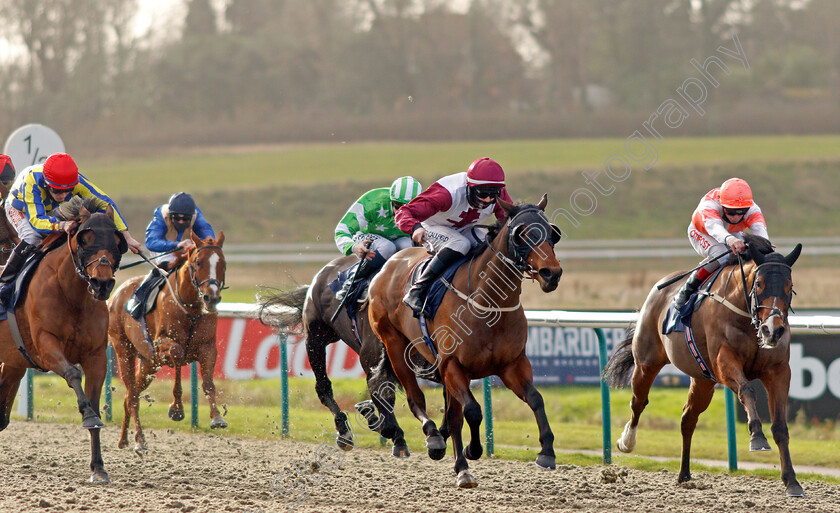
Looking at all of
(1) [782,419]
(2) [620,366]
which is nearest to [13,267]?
(2) [620,366]

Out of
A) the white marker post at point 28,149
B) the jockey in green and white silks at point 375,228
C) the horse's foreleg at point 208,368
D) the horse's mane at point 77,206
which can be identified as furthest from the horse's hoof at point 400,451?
the white marker post at point 28,149

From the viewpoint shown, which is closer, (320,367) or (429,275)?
(429,275)

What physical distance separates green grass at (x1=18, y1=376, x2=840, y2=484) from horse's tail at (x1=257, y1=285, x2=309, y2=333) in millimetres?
1042

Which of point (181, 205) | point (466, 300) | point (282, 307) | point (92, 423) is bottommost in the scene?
point (92, 423)

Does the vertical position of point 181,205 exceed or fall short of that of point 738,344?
it exceeds it

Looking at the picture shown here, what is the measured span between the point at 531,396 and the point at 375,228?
2257 millimetres

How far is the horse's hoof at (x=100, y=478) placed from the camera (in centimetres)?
599

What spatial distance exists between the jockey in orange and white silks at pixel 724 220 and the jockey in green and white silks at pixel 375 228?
6.12 ft

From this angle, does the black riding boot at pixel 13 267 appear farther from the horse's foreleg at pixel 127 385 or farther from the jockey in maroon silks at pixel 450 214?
the jockey in maroon silks at pixel 450 214

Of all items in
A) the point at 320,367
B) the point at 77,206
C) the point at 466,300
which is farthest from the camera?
the point at 320,367

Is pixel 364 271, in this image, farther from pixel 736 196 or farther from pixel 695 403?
pixel 736 196

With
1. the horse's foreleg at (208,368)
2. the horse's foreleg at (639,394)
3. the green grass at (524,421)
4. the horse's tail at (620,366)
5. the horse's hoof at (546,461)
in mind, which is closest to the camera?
the horse's hoof at (546,461)

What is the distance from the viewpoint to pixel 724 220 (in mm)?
6223

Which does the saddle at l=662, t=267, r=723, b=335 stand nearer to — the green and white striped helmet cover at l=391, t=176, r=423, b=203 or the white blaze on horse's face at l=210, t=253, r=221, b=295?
the green and white striped helmet cover at l=391, t=176, r=423, b=203
